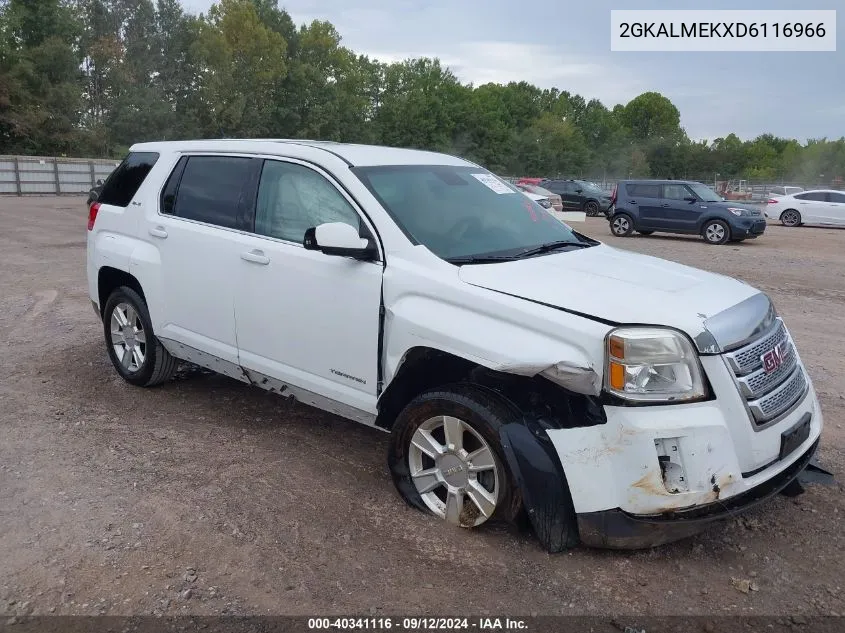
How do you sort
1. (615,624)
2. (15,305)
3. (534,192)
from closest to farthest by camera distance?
(615,624), (15,305), (534,192)

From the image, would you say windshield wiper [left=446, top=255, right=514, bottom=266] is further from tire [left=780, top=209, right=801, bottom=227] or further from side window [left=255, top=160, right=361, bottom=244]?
tire [left=780, top=209, right=801, bottom=227]

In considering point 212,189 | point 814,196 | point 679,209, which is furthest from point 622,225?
point 212,189

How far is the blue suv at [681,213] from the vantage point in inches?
744

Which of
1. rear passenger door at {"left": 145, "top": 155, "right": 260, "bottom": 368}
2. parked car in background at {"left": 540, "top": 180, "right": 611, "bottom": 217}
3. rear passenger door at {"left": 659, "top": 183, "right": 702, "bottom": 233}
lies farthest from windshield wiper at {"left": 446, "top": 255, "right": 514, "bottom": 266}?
parked car in background at {"left": 540, "top": 180, "right": 611, "bottom": 217}

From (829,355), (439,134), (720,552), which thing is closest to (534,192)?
(829,355)

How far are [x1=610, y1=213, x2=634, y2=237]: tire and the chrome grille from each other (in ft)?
58.5

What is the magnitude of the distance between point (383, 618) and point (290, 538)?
76cm

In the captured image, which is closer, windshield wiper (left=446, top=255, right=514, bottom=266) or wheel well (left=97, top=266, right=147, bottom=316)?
windshield wiper (left=446, top=255, right=514, bottom=266)

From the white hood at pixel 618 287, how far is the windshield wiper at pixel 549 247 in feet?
0.28

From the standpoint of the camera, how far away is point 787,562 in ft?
10.9

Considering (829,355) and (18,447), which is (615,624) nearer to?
(18,447)

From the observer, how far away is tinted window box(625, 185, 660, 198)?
2042 cm

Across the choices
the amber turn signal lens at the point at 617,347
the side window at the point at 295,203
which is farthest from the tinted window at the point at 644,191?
the amber turn signal lens at the point at 617,347

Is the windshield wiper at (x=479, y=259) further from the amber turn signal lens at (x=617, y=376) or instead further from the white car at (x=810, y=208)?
the white car at (x=810, y=208)
